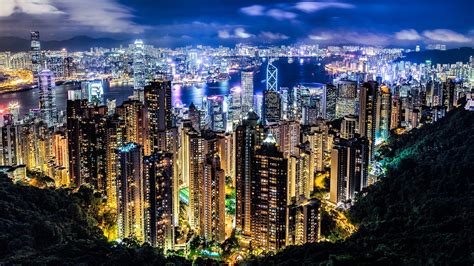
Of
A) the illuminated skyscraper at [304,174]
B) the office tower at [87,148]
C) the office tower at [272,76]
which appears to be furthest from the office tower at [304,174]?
the office tower at [272,76]

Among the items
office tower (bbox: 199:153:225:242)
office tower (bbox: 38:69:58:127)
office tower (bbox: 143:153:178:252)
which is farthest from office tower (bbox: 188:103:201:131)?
office tower (bbox: 143:153:178:252)

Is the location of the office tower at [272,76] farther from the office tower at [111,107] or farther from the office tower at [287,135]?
the office tower at [287,135]

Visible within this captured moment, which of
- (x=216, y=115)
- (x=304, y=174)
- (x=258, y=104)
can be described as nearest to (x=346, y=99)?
(x=258, y=104)

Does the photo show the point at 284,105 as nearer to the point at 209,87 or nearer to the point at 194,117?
the point at 194,117

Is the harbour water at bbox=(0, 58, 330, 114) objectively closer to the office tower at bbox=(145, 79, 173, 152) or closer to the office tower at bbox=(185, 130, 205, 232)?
the office tower at bbox=(145, 79, 173, 152)

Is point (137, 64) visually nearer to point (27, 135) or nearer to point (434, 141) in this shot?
point (27, 135)

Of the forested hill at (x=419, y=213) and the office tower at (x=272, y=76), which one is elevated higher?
the office tower at (x=272, y=76)

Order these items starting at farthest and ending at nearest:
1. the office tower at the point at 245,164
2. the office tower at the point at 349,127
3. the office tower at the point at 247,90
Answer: the office tower at the point at 247,90 < the office tower at the point at 349,127 < the office tower at the point at 245,164
